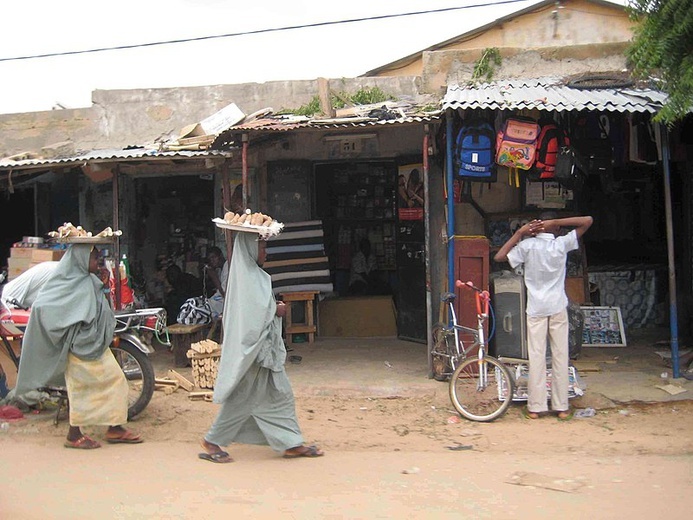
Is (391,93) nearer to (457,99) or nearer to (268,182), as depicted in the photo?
A: (268,182)

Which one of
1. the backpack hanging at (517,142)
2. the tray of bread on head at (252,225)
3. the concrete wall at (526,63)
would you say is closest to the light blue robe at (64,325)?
the tray of bread on head at (252,225)

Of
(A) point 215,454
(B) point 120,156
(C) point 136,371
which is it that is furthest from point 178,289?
(A) point 215,454

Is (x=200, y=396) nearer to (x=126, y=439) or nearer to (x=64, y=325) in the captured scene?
(x=126, y=439)

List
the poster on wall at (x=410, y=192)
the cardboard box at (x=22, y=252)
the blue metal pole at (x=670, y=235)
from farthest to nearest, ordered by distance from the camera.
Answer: the poster on wall at (x=410, y=192) → the cardboard box at (x=22, y=252) → the blue metal pole at (x=670, y=235)

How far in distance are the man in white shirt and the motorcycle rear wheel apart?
11.1 feet

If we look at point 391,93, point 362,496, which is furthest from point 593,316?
point 362,496

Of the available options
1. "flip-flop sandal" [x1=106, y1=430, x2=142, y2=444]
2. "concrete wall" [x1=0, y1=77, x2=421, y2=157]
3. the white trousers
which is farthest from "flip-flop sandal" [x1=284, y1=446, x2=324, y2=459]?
"concrete wall" [x1=0, y1=77, x2=421, y2=157]

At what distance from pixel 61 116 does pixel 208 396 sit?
6584mm

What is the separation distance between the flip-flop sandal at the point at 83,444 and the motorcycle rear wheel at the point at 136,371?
682 millimetres

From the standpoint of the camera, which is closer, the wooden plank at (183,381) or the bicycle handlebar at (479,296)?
the bicycle handlebar at (479,296)

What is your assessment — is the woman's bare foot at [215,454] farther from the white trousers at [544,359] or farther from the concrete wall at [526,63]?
the concrete wall at [526,63]

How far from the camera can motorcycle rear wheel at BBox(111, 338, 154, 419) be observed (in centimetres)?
653

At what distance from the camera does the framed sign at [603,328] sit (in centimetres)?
912

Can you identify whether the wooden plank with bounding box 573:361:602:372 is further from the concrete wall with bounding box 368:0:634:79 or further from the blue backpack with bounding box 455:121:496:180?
the concrete wall with bounding box 368:0:634:79
